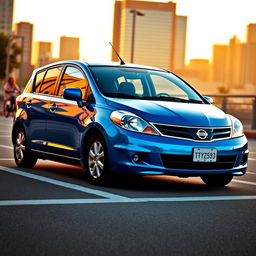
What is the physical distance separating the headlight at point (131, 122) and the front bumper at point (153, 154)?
0.23 feet

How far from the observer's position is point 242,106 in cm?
2547

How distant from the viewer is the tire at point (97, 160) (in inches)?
365

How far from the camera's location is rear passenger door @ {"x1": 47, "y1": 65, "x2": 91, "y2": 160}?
32.6 ft

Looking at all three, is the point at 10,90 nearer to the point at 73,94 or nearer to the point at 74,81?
the point at 74,81

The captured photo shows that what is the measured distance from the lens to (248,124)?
25.3 meters

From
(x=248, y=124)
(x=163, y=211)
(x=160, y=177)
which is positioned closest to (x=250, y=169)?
(x=160, y=177)

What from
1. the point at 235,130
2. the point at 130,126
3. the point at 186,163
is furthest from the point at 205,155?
the point at 130,126

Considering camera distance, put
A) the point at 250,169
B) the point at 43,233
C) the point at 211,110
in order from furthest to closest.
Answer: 1. the point at 250,169
2. the point at 211,110
3. the point at 43,233

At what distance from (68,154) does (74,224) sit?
3.54 meters

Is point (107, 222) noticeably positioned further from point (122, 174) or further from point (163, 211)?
point (122, 174)

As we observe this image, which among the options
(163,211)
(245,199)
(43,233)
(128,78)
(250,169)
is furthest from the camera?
(250,169)

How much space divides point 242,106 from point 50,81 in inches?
590

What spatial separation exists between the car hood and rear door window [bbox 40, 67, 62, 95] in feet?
5.71

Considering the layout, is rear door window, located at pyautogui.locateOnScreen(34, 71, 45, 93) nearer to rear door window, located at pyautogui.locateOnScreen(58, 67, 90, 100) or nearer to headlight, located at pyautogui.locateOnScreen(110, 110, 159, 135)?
rear door window, located at pyautogui.locateOnScreen(58, 67, 90, 100)
